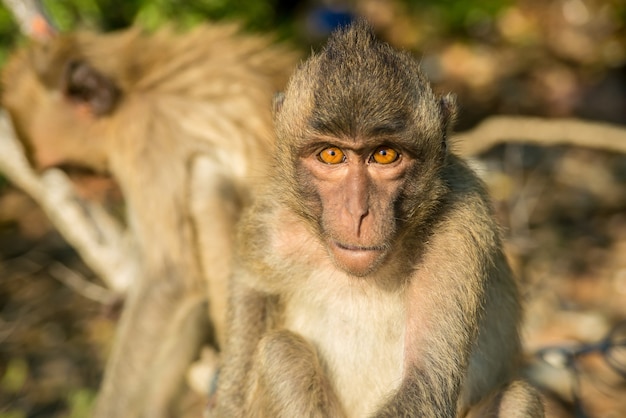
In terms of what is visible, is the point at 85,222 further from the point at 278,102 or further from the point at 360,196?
the point at 360,196

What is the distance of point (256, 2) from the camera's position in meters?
9.11

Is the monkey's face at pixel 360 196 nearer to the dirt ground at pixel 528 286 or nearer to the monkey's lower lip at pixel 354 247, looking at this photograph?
the monkey's lower lip at pixel 354 247

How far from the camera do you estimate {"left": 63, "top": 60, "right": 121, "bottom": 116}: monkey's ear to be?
570 cm

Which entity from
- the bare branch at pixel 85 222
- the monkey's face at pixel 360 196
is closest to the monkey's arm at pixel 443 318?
the monkey's face at pixel 360 196

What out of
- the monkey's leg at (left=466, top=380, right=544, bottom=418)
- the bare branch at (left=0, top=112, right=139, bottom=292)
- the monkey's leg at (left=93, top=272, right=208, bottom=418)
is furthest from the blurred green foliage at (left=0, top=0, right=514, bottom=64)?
the monkey's leg at (left=466, top=380, right=544, bottom=418)

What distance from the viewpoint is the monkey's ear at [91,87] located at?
5.70 metres

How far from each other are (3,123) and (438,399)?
509 centimetres

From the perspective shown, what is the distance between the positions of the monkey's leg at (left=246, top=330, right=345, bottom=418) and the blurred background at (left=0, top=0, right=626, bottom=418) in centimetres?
145

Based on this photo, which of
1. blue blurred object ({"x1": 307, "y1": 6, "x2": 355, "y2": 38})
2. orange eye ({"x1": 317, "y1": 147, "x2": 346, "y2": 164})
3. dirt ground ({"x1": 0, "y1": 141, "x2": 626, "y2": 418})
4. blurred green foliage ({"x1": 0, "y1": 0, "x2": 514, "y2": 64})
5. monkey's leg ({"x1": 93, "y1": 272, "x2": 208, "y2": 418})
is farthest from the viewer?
blue blurred object ({"x1": 307, "y1": 6, "x2": 355, "y2": 38})

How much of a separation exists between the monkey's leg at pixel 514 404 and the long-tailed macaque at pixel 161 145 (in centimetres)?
216

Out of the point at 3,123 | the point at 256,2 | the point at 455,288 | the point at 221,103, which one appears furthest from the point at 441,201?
the point at 256,2

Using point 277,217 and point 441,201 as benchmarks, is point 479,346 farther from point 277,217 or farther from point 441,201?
point 277,217

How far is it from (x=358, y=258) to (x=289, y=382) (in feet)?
2.33

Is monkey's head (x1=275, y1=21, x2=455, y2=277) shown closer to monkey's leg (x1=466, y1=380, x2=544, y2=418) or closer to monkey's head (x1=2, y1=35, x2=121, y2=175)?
monkey's leg (x1=466, y1=380, x2=544, y2=418)
